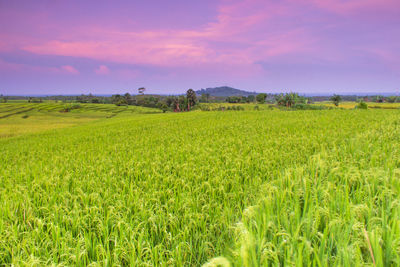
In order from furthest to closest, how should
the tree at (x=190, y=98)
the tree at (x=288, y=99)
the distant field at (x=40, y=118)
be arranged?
the tree at (x=190, y=98) < the tree at (x=288, y=99) < the distant field at (x=40, y=118)

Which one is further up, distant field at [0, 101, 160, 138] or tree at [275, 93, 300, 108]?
tree at [275, 93, 300, 108]

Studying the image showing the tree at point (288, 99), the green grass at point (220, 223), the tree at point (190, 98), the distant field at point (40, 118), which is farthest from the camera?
the tree at point (190, 98)

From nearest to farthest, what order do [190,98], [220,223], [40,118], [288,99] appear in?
1. [220,223]
2. [40,118]
3. [288,99]
4. [190,98]

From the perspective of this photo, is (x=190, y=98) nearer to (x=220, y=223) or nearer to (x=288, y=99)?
(x=288, y=99)

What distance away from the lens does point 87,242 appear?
303 centimetres

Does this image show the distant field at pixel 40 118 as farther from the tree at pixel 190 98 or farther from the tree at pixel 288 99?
the tree at pixel 288 99

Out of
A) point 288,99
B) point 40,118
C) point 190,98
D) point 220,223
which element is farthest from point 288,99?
point 220,223

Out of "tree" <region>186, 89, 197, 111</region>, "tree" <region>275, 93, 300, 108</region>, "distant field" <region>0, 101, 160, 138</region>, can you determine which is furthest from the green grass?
"tree" <region>186, 89, 197, 111</region>

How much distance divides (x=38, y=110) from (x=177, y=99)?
265 feet

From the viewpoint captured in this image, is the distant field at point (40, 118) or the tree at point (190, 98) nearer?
the distant field at point (40, 118)

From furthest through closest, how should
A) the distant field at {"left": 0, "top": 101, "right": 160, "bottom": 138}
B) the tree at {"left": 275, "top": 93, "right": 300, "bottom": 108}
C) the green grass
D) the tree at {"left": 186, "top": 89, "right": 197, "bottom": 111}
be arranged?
the tree at {"left": 186, "top": 89, "right": 197, "bottom": 111}
the tree at {"left": 275, "top": 93, "right": 300, "bottom": 108}
the distant field at {"left": 0, "top": 101, "right": 160, "bottom": 138}
the green grass

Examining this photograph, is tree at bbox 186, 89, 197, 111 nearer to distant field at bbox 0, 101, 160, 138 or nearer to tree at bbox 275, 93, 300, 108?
distant field at bbox 0, 101, 160, 138

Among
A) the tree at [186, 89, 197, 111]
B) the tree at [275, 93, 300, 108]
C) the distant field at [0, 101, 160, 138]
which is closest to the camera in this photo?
the distant field at [0, 101, 160, 138]

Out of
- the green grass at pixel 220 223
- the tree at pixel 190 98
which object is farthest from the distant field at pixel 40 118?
the green grass at pixel 220 223
